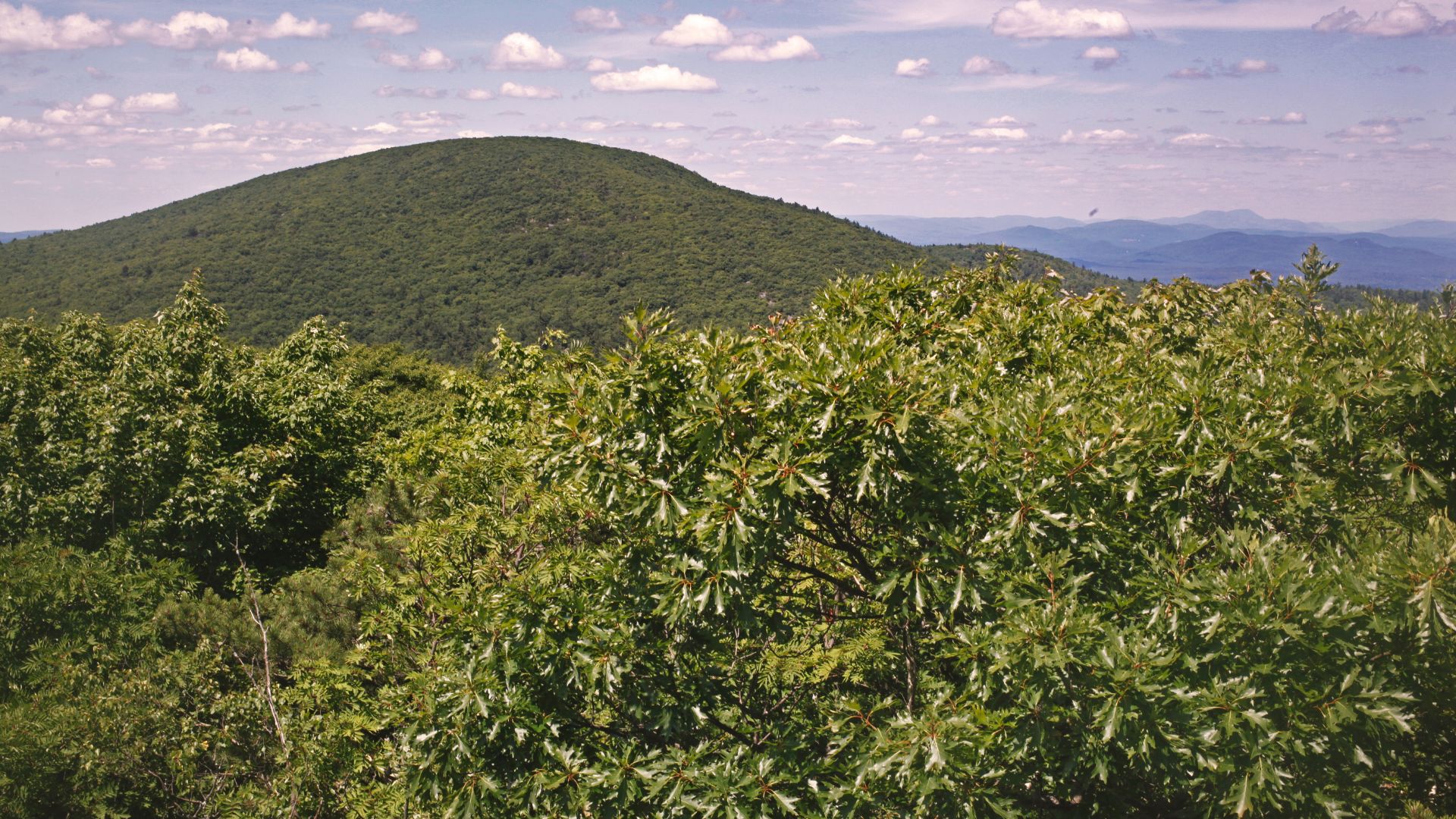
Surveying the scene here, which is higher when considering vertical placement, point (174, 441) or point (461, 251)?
point (461, 251)

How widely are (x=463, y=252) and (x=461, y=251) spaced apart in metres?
0.40

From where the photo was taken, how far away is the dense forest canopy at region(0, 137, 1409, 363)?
8838 cm

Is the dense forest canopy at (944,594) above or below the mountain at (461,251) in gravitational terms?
below

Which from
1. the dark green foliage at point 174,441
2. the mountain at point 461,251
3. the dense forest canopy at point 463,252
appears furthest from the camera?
the mountain at point 461,251

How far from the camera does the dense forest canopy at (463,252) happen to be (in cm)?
8838

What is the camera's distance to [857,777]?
468 centimetres

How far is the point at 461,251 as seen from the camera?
112 m

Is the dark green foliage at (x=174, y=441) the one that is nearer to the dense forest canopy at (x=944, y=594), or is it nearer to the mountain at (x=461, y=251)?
the dense forest canopy at (x=944, y=594)

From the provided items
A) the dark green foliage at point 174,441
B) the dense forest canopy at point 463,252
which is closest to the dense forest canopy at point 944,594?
the dark green foliage at point 174,441

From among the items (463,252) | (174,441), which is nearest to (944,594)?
(174,441)

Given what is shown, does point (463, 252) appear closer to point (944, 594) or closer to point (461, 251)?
point (461, 251)

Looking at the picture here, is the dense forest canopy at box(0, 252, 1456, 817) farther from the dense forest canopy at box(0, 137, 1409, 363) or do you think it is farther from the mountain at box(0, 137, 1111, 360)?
the mountain at box(0, 137, 1111, 360)

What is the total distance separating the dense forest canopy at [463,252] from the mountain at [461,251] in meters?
0.32

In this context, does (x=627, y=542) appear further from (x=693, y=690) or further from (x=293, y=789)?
(x=293, y=789)
